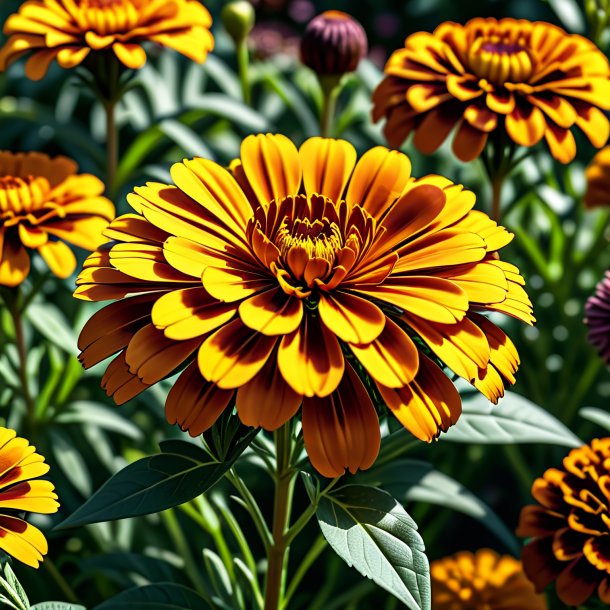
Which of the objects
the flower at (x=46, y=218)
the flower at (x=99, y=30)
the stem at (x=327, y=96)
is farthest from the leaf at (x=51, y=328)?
the stem at (x=327, y=96)

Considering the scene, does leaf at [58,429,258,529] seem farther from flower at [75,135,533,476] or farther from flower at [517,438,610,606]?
flower at [517,438,610,606]

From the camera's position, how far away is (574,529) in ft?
2.31

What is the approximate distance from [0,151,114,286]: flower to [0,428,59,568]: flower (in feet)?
0.68

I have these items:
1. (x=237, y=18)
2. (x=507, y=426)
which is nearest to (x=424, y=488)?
(x=507, y=426)

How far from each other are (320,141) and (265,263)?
0.46ft

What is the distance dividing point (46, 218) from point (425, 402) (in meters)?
0.38

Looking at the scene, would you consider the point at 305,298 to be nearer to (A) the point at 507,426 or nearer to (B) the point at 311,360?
(B) the point at 311,360

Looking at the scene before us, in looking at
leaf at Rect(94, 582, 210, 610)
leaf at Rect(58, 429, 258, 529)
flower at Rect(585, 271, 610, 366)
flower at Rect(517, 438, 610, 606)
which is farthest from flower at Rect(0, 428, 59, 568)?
flower at Rect(585, 271, 610, 366)

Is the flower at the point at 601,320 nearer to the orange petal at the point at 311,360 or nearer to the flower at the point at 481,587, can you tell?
the flower at the point at 481,587

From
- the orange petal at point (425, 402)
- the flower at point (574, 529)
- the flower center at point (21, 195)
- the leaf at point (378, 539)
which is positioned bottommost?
the flower at point (574, 529)

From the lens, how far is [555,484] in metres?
0.74

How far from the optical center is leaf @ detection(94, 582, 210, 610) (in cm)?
68

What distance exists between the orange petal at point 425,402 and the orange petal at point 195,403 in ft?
0.29

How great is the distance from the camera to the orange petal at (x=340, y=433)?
1.73ft
